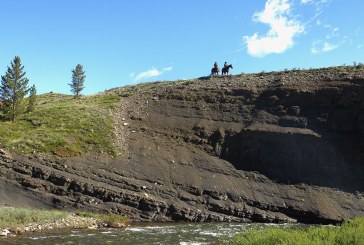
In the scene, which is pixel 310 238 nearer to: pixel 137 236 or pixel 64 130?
pixel 137 236

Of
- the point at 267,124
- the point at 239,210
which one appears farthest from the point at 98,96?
the point at 239,210

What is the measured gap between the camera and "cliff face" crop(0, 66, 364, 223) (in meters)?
37.5

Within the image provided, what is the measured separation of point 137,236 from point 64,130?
25604mm

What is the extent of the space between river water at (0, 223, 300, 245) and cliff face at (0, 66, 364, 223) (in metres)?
6.22

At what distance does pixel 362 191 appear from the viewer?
41.0 metres

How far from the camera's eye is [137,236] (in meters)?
26.5

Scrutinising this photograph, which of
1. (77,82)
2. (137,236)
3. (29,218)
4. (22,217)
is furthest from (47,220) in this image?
(77,82)

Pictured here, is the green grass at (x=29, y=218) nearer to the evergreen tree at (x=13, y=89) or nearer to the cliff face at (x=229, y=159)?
the cliff face at (x=229, y=159)

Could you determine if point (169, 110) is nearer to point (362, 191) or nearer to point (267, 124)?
point (267, 124)

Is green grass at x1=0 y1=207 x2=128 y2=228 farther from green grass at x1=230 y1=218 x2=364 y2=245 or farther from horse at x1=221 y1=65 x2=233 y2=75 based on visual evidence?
horse at x1=221 y1=65 x2=233 y2=75

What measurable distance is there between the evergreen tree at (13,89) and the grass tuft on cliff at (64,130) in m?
1.75

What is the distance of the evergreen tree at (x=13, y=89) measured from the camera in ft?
178

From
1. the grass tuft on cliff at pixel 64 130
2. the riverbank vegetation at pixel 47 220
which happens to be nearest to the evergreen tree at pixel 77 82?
the grass tuft on cliff at pixel 64 130

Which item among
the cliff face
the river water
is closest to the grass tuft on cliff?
the cliff face
